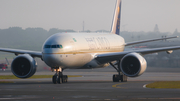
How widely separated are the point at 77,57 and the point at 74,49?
85cm

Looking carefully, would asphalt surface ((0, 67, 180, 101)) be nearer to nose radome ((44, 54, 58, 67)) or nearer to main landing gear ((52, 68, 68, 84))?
nose radome ((44, 54, 58, 67))

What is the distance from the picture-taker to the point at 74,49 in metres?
30.4

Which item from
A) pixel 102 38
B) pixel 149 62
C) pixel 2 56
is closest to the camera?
pixel 102 38

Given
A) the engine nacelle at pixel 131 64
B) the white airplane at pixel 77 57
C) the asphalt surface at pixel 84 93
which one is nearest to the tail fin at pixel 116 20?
the white airplane at pixel 77 57

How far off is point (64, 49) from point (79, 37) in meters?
4.19

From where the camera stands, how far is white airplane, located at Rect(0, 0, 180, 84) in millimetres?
28953

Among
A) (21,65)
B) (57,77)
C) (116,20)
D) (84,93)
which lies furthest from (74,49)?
(116,20)

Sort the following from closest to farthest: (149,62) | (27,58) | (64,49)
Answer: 1. (64,49)
2. (27,58)
3. (149,62)

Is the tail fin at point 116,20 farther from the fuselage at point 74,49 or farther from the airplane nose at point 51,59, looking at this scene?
the airplane nose at point 51,59

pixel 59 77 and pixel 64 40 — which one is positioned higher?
pixel 64 40

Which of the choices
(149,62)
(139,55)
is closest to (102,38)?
(139,55)

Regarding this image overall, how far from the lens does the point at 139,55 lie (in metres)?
30.6

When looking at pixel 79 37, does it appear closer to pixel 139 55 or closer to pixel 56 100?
pixel 139 55

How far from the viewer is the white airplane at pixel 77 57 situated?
29.0 meters
